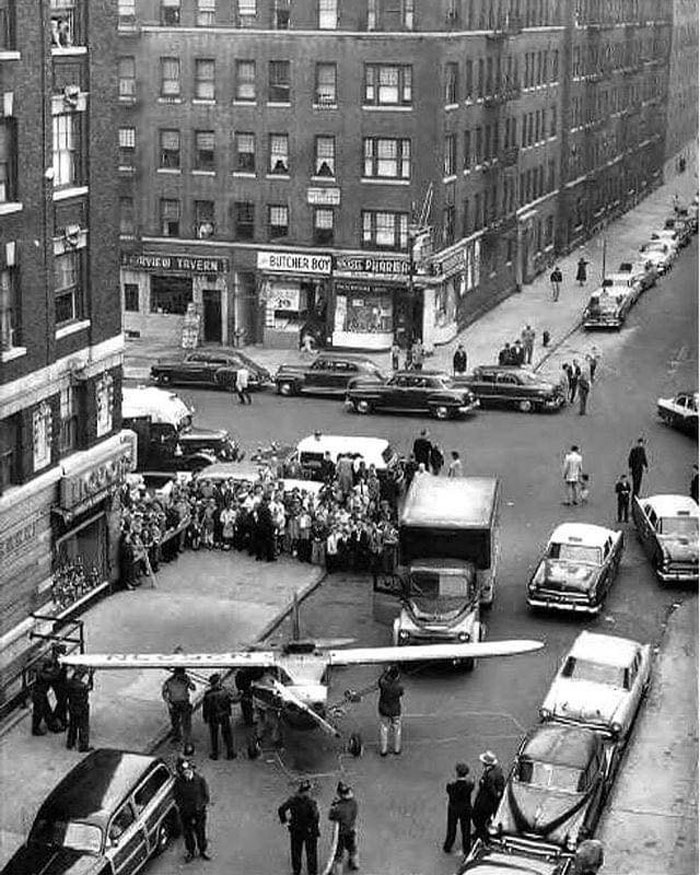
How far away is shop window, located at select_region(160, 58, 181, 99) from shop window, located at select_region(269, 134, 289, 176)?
4650 millimetres

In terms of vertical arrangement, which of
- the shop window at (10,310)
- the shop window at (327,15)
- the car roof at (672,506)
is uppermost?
the shop window at (327,15)

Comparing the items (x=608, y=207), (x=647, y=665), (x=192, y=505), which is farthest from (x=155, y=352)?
(x=608, y=207)

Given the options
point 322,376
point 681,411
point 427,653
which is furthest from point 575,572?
point 322,376

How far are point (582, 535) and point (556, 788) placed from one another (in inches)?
515

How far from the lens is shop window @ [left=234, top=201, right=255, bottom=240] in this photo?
70.4 m

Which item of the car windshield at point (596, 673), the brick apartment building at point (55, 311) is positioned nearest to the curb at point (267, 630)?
the brick apartment building at point (55, 311)

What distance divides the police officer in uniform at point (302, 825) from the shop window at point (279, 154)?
46.9 metres

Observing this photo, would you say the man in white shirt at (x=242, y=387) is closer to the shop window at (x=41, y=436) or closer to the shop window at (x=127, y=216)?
the shop window at (x=127, y=216)

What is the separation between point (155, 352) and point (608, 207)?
155 feet

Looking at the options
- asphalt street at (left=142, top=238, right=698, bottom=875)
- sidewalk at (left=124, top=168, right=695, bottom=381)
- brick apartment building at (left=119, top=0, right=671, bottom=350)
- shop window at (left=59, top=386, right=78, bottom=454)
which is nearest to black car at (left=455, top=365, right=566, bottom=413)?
asphalt street at (left=142, top=238, right=698, bottom=875)

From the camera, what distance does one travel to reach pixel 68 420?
35812 mm

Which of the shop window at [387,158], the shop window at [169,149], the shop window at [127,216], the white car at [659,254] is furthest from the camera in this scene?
the white car at [659,254]

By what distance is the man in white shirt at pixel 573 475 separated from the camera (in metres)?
45.6

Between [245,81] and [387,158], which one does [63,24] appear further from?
[245,81]
